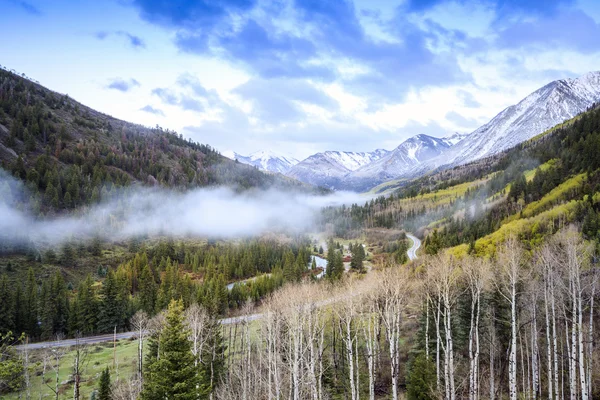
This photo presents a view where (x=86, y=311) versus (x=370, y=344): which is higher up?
(x=370, y=344)

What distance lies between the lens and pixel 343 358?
50344mm

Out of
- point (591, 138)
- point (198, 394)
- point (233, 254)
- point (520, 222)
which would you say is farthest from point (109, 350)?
point (591, 138)

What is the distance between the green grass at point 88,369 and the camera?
161 ft

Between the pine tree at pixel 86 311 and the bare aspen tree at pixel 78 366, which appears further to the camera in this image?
the pine tree at pixel 86 311

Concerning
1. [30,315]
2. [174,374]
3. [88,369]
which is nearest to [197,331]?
[174,374]

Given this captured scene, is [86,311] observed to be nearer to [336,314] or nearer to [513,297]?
[336,314]

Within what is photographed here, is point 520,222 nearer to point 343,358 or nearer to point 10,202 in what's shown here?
point 343,358

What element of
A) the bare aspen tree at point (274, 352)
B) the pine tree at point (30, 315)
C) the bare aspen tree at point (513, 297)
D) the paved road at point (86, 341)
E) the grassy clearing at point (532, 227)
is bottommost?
the paved road at point (86, 341)

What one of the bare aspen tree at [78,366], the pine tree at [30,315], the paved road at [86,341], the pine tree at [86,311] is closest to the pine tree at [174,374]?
the bare aspen tree at [78,366]

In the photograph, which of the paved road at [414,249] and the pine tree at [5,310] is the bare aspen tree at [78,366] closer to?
the pine tree at [5,310]

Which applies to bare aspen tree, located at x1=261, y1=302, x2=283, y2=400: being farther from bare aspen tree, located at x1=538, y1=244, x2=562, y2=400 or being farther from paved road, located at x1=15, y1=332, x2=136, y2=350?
paved road, located at x1=15, y1=332, x2=136, y2=350

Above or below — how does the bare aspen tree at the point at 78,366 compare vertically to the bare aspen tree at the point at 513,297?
below

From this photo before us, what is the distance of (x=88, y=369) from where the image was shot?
5619 centimetres

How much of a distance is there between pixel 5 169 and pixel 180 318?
219 metres
